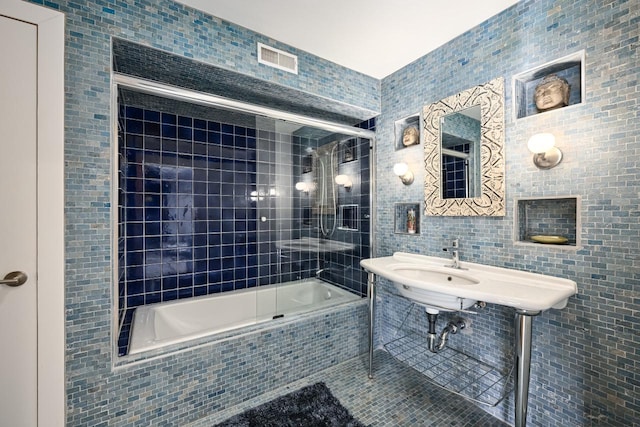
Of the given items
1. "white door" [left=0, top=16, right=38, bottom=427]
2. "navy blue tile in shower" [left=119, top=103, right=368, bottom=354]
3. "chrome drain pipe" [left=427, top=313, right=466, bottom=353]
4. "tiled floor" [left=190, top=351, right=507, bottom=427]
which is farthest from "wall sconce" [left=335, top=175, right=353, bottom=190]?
"white door" [left=0, top=16, right=38, bottom=427]

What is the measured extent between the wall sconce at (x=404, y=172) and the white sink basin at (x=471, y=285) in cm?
64

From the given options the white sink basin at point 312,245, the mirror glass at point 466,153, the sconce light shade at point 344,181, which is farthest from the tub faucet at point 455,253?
the sconce light shade at point 344,181

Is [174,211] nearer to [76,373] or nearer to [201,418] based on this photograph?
[76,373]

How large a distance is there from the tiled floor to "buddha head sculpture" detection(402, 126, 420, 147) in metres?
1.88

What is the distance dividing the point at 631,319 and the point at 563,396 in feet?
1.75

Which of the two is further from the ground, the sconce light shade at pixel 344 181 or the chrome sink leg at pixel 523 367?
the sconce light shade at pixel 344 181

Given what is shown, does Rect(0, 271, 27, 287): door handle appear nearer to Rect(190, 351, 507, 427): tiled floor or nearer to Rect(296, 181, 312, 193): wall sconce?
Rect(190, 351, 507, 427): tiled floor

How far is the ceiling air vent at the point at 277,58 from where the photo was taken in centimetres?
→ 180

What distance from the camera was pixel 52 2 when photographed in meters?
1.25

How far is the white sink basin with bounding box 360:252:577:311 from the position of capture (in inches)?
45.1

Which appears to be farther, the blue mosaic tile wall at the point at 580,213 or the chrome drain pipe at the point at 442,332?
the chrome drain pipe at the point at 442,332

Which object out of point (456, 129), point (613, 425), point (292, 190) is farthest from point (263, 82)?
point (613, 425)

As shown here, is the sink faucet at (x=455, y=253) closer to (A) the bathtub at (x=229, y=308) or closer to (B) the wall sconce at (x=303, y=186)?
(A) the bathtub at (x=229, y=308)

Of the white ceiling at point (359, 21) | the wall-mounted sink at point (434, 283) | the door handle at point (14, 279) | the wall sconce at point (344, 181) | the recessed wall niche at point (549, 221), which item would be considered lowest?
the wall-mounted sink at point (434, 283)
